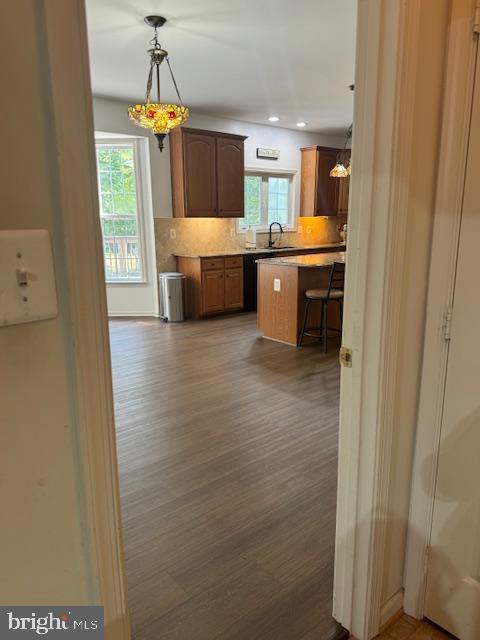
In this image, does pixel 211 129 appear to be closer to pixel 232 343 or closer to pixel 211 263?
pixel 211 263

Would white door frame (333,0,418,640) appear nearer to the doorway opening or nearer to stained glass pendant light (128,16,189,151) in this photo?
the doorway opening

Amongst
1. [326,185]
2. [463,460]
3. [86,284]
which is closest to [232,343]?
[463,460]

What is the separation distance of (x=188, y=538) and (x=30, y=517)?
4.90 ft

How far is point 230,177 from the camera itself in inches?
249

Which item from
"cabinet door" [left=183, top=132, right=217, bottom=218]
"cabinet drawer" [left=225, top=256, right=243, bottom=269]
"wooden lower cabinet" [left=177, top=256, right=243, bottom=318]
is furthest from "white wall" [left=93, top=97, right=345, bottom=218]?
"cabinet drawer" [left=225, top=256, right=243, bottom=269]

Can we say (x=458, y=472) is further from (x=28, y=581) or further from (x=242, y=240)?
(x=242, y=240)

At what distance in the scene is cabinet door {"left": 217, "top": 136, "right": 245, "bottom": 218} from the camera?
6184mm

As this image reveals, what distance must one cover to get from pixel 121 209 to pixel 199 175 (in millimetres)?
1175

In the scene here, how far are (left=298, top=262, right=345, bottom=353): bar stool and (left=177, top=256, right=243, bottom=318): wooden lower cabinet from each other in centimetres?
173

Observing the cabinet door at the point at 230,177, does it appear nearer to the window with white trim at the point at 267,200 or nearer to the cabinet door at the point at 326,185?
the window with white trim at the point at 267,200

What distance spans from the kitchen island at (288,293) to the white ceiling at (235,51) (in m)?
1.94

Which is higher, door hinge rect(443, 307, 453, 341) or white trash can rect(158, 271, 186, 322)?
door hinge rect(443, 307, 453, 341)

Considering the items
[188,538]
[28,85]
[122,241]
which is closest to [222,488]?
[188,538]

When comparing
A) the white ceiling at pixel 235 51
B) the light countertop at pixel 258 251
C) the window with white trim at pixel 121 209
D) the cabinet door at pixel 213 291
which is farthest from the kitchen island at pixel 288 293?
the window with white trim at pixel 121 209
